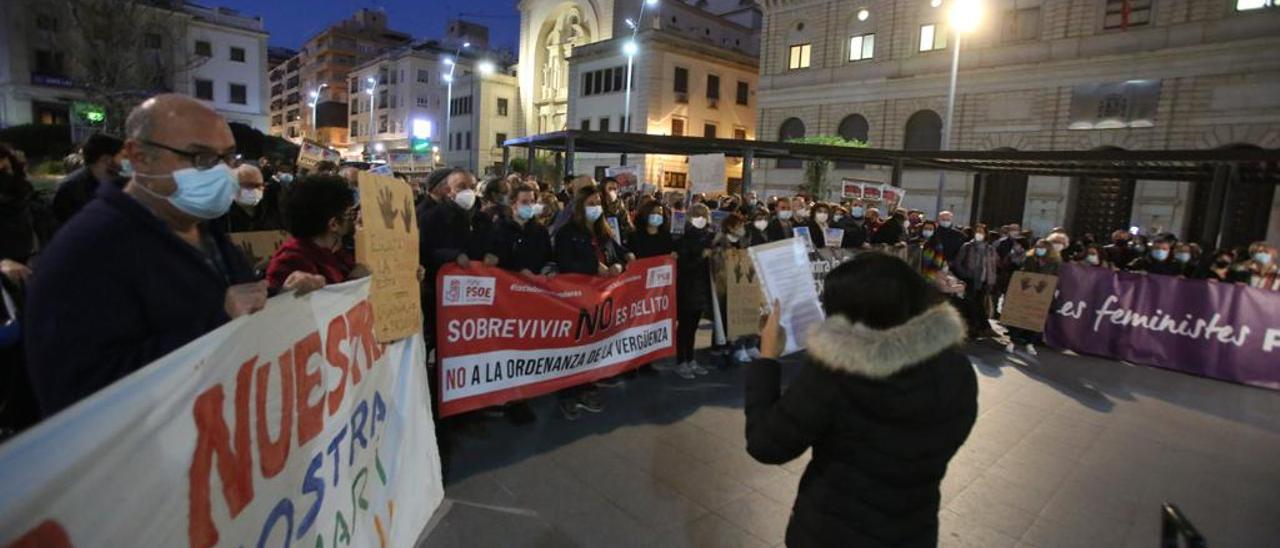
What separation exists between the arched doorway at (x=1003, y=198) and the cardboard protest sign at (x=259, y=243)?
1087 inches

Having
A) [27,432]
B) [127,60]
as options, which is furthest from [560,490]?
[127,60]

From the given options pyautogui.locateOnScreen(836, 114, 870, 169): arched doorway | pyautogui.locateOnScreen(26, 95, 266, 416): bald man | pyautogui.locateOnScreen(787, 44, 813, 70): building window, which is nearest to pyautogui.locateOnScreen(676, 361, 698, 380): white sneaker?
pyautogui.locateOnScreen(26, 95, 266, 416): bald man

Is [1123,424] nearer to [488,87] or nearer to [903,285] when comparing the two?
[903,285]

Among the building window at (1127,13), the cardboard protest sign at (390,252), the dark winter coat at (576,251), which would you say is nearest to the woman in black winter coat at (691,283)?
the dark winter coat at (576,251)

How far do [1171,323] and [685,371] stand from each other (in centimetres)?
631

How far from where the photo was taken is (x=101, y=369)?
1.66 m

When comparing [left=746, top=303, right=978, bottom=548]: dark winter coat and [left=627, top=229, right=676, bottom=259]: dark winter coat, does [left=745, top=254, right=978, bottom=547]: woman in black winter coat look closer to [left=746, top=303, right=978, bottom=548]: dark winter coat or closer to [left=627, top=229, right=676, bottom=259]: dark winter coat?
[left=746, top=303, right=978, bottom=548]: dark winter coat

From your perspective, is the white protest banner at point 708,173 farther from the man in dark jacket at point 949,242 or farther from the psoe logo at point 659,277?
the psoe logo at point 659,277

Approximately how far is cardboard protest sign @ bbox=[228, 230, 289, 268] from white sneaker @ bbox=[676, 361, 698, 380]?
397cm

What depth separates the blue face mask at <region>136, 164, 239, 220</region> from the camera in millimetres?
1977

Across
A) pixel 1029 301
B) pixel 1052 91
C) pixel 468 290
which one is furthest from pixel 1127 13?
pixel 468 290

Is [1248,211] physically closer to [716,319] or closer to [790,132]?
[790,132]

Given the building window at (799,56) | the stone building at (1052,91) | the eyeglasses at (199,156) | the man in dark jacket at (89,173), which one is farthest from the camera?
the building window at (799,56)

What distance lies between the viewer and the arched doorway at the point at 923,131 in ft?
100
